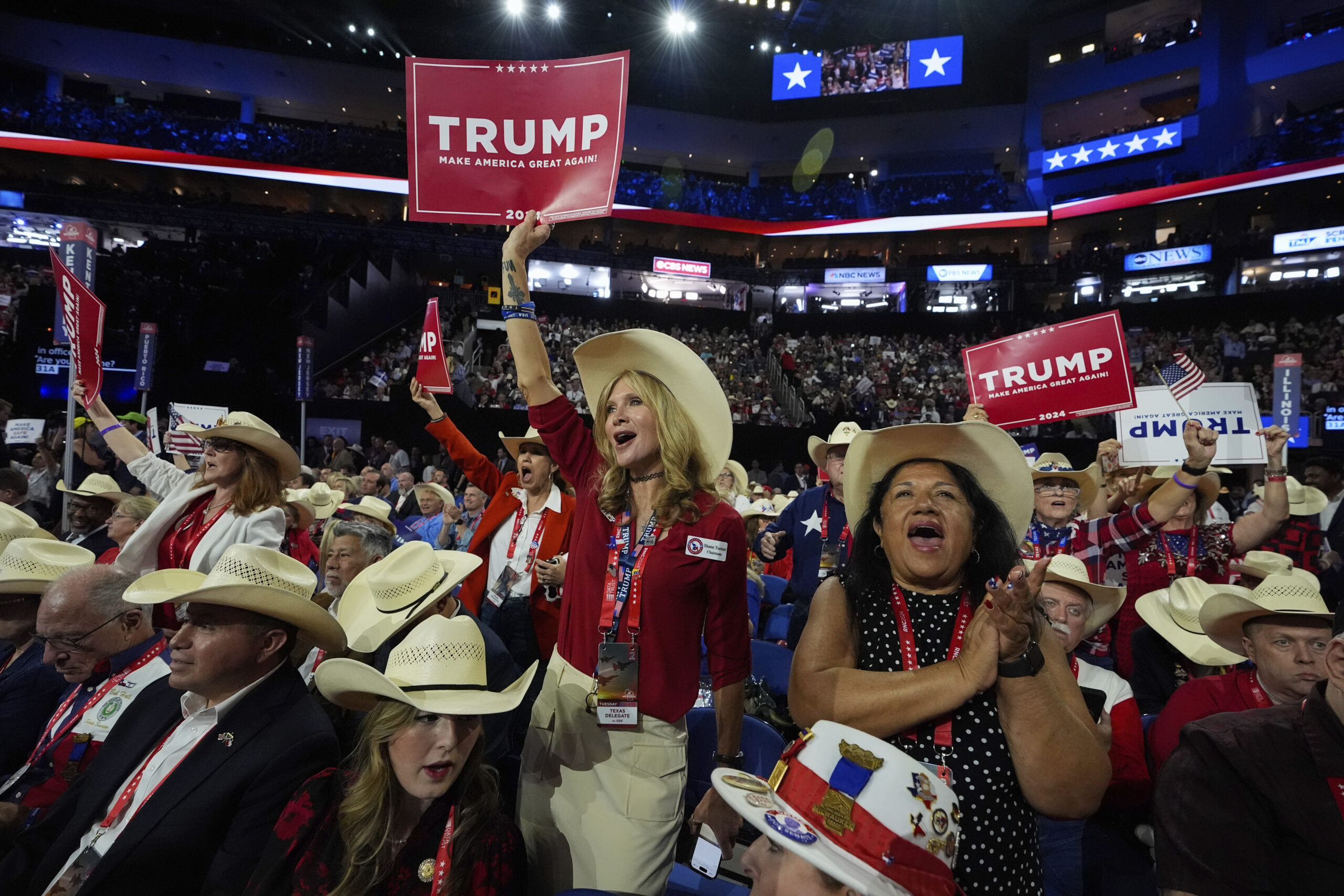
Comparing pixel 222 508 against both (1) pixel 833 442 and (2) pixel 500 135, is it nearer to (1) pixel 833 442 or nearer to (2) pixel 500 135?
(2) pixel 500 135

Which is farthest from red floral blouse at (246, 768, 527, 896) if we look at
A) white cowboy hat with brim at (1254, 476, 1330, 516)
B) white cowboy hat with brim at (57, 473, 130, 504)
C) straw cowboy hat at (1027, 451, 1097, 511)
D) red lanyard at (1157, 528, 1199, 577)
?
white cowboy hat with brim at (1254, 476, 1330, 516)

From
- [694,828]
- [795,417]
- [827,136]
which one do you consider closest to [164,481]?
[694,828]

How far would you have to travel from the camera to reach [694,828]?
1956 millimetres

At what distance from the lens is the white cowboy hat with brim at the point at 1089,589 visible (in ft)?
9.92

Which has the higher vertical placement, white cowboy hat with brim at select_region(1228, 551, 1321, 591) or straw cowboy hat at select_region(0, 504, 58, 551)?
straw cowboy hat at select_region(0, 504, 58, 551)

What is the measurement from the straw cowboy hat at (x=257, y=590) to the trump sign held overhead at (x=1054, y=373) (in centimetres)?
413

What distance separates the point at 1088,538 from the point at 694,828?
3.49 meters

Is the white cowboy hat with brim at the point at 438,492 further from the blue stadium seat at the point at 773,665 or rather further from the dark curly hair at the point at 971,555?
the dark curly hair at the point at 971,555

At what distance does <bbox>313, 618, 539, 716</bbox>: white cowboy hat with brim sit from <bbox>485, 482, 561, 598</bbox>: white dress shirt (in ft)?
5.62

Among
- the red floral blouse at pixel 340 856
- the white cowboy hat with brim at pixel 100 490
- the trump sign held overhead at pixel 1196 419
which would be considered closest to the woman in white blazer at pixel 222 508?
the red floral blouse at pixel 340 856

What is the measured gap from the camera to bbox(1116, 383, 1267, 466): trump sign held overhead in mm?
5539

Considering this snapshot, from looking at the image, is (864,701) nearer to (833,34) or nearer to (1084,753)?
(1084,753)

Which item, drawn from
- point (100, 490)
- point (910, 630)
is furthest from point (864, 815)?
point (100, 490)

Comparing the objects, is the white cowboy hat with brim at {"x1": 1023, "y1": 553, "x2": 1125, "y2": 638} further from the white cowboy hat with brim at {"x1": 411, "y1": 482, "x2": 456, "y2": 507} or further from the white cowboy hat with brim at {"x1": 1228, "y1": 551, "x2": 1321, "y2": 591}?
the white cowboy hat with brim at {"x1": 411, "y1": 482, "x2": 456, "y2": 507}
